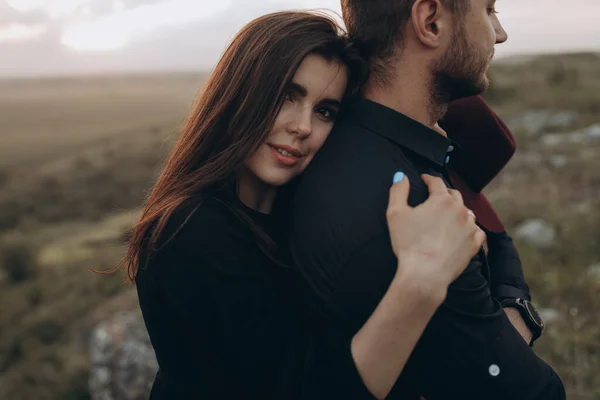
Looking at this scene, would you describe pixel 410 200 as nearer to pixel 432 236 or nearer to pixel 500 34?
pixel 432 236

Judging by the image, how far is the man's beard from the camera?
1.85 metres

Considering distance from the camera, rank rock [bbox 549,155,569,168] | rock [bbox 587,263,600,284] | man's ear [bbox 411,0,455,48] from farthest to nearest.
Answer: rock [bbox 549,155,569,168], rock [bbox 587,263,600,284], man's ear [bbox 411,0,455,48]

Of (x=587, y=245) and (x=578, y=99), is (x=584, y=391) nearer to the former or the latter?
(x=587, y=245)

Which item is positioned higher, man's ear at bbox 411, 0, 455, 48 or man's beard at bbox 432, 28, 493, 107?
man's ear at bbox 411, 0, 455, 48

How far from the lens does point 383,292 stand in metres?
1.60

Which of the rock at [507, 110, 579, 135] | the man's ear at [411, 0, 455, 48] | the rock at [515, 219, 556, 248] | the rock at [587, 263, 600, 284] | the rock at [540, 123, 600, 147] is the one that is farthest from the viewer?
the rock at [507, 110, 579, 135]

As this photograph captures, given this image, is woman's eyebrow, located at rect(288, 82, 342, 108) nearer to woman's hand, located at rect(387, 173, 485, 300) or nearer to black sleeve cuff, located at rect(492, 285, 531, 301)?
woman's hand, located at rect(387, 173, 485, 300)

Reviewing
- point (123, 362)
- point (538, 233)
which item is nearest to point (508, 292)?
point (123, 362)

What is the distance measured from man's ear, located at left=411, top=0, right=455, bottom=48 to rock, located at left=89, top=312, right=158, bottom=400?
410cm

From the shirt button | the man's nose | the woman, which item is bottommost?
the shirt button

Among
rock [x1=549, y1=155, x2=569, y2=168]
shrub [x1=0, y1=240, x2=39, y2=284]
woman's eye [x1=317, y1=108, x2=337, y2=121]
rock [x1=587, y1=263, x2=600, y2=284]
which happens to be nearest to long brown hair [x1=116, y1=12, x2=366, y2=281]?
woman's eye [x1=317, y1=108, x2=337, y2=121]

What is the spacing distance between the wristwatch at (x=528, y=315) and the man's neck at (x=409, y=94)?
27.1 inches

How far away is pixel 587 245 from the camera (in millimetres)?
5961

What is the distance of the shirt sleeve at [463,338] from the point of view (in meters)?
1.59
